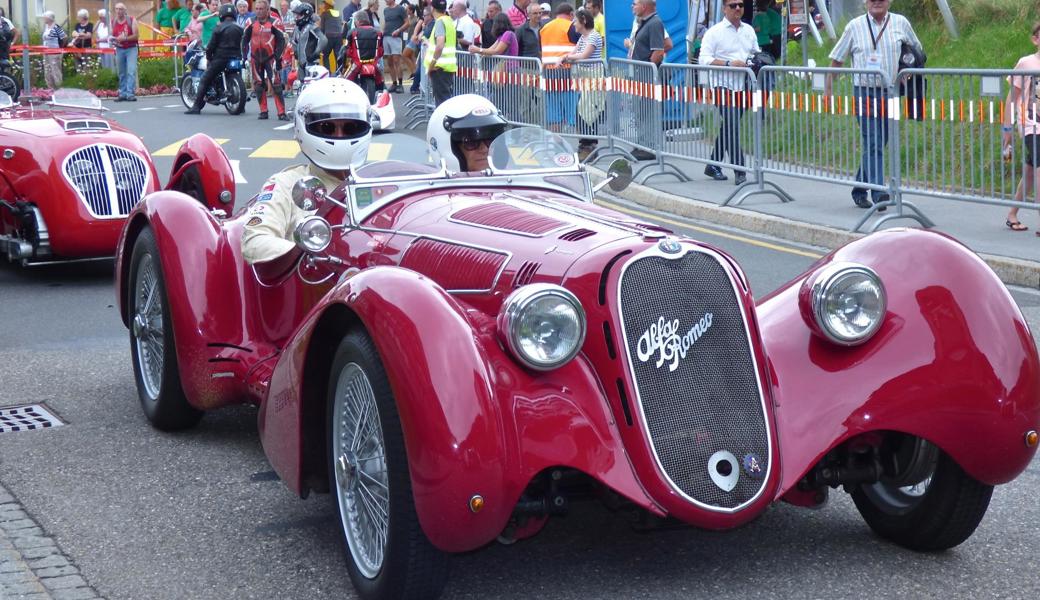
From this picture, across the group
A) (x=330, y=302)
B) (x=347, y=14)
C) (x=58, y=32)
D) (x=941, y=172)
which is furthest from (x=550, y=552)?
(x=58, y=32)

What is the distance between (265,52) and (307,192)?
17.6 m

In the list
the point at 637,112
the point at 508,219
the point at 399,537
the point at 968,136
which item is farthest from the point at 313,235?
the point at 637,112

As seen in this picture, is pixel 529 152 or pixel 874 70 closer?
pixel 529 152

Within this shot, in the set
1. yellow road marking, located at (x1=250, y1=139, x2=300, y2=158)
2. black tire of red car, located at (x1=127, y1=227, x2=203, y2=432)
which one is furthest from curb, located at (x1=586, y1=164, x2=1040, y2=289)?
yellow road marking, located at (x1=250, y1=139, x2=300, y2=158)

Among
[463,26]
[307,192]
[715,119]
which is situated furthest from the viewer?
[463,26]

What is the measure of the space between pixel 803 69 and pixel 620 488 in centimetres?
860

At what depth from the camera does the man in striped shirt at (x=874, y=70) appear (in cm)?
1118

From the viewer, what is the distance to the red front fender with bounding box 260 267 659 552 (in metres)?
3.69

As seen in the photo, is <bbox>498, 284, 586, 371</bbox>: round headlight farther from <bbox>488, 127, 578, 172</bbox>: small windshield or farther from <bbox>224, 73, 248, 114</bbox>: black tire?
<bbox>224, 73, 248, 114</bbox>: black tire

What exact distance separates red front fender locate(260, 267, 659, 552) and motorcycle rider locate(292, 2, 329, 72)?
19.6m

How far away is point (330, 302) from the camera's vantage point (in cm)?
429

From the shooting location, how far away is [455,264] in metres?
4.67

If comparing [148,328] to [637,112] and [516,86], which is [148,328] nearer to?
[637,112]

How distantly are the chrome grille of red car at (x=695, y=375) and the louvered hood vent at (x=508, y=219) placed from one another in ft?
1.93
